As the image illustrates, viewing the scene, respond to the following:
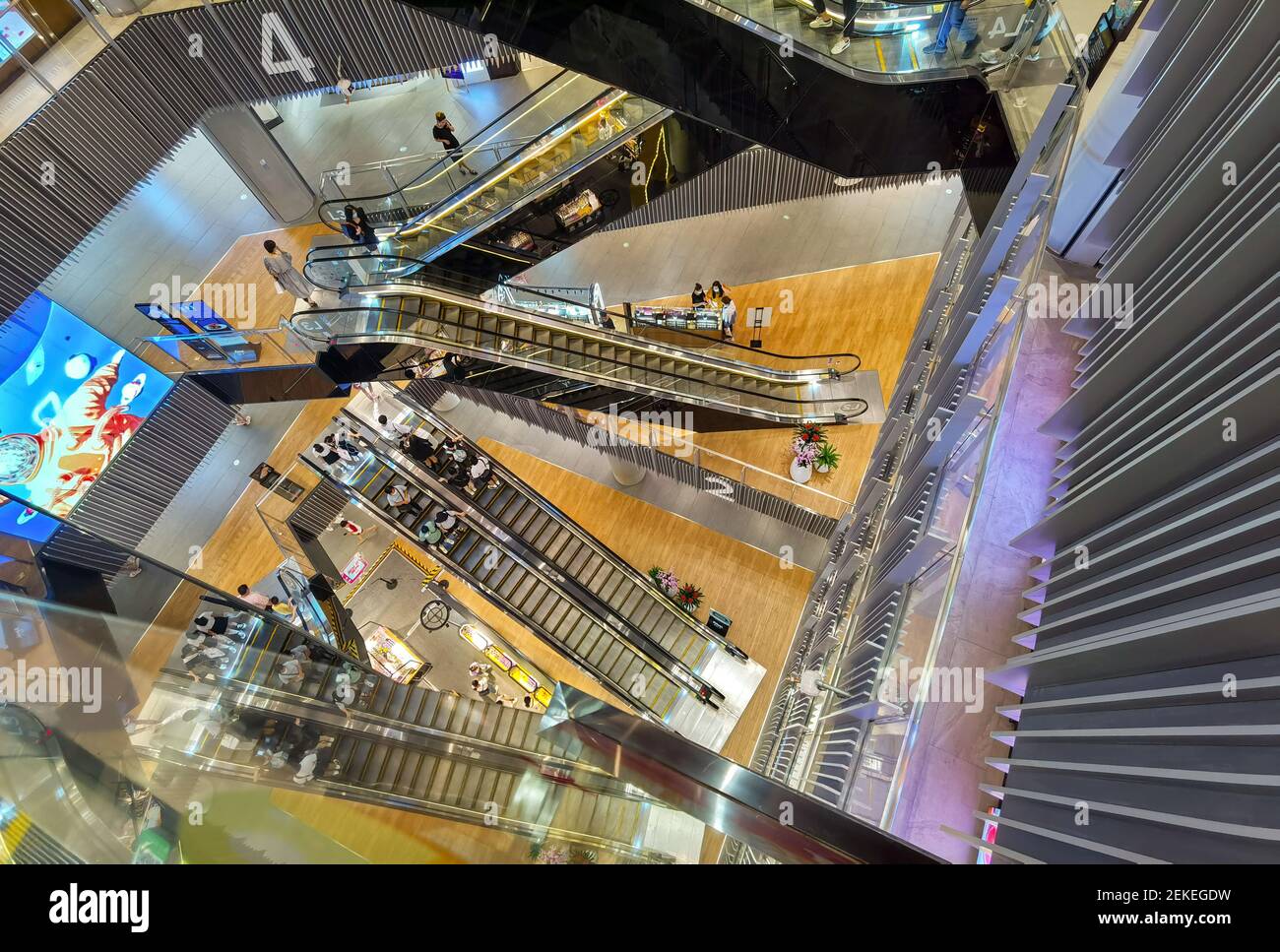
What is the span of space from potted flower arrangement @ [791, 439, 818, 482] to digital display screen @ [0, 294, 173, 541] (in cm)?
994

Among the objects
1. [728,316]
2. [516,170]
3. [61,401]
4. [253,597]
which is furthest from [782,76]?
[61,401]

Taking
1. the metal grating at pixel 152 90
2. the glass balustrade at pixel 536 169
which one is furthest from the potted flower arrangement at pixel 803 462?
the metal grating at pixel 152 90

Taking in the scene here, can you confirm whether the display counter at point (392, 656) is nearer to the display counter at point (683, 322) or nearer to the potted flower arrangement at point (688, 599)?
the potted flower arrangement at point (688, 599)

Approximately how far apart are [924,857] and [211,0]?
1284 centimetres

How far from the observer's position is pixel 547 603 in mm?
11109

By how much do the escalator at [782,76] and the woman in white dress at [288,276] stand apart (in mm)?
4019

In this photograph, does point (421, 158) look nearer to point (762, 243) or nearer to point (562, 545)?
point (562, 545)

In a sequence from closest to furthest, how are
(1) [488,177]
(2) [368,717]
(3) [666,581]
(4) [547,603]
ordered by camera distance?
(2) [368,717], (1) [488,177], (4) [547,603], (3) [666,581]

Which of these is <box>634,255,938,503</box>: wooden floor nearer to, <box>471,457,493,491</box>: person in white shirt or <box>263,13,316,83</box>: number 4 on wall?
<box>471,457,493,491</box>: person in white shirt

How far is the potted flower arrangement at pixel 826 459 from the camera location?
35.3ft

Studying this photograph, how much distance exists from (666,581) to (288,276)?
732cm

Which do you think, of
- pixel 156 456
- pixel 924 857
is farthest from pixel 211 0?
pixel 924 857

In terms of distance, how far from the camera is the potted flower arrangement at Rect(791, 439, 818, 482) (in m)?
10.8

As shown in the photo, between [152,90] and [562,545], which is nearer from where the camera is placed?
[152,90]
